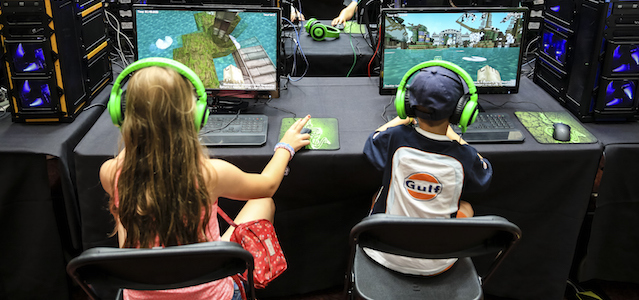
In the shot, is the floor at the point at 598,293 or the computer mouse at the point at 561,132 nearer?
the computer mouse at the point at 561,132

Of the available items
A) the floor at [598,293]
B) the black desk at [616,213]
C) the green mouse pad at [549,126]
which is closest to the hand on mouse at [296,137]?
the floor at [598,293]

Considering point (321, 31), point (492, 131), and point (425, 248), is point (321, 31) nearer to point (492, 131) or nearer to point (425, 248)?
point (492, 131)

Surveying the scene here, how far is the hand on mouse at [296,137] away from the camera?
1664 millimetres

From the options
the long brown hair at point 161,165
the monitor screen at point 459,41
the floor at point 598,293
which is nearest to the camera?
the long brown hair at point 161,165

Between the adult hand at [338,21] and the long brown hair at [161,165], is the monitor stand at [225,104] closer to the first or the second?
the long brown hair at [161,165]

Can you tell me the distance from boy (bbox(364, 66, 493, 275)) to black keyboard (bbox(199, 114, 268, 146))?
0.53 m

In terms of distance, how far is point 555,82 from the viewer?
83.2 inches

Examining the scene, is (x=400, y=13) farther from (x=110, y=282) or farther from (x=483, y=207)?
(x=110, y=282)

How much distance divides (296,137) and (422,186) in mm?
503

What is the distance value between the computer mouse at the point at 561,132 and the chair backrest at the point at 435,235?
27.1 inches

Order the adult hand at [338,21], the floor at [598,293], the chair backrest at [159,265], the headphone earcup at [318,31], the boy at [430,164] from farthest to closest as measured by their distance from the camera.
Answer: the adult hand at [338,21] < the headphone earcup at [318,31] < the floor at [598,293] < the boy at [430,164] < the chair backrest at [159,265]

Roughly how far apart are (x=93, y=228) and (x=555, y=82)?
6.47ft

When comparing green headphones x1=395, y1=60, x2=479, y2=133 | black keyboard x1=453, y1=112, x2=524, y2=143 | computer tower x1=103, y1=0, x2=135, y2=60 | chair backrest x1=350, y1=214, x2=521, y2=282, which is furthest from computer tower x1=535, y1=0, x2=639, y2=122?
computer tower x1=103, y1=0, x2=135, y2=60

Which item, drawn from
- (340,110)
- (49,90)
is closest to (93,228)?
(49,90)
